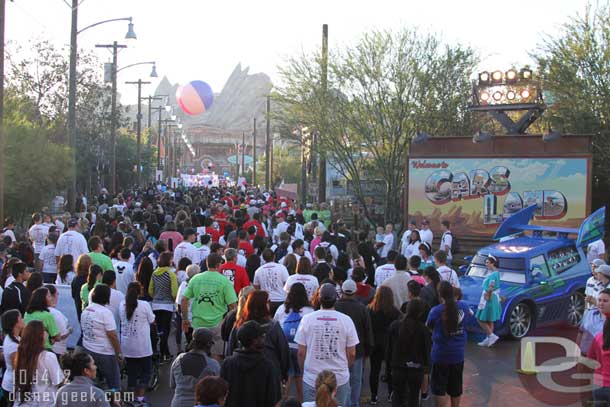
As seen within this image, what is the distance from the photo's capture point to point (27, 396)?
244 inches

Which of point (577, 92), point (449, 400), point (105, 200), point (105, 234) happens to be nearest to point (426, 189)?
Result: point (577, 92)

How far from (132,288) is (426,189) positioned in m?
14.9

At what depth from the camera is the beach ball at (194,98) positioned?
281 feet

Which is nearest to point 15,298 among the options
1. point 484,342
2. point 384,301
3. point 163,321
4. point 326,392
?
point 163,321

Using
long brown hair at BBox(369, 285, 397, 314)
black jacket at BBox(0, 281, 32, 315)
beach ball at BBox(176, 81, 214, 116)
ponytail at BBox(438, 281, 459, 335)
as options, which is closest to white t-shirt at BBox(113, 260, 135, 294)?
black jacket at BBox(0, 281, 32, 315)

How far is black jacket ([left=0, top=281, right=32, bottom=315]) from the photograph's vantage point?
8.84m

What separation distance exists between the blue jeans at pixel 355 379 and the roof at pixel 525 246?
5.38 metres

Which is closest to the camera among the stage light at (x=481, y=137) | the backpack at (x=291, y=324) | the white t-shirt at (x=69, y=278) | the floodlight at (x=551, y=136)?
the backpack at (x=291, y=324)

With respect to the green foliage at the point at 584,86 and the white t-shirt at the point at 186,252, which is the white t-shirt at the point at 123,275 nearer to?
the white t-shirt at the point at 186,252

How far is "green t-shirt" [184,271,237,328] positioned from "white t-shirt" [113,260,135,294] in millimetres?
1798

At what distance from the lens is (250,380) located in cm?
597

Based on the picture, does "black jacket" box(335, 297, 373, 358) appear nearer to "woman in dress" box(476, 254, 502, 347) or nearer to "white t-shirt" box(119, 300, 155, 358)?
"white t-shirt" box(119, 300, 155, 358)

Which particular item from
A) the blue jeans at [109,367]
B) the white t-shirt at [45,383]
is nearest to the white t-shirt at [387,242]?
the blue jeans at [109,367]

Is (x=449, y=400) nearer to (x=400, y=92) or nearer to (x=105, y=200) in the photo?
(x=400, y=92)
